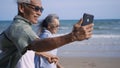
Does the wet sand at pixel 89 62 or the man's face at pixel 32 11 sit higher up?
the man's face at pixel 32 11

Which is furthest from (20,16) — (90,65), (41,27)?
(90,65)

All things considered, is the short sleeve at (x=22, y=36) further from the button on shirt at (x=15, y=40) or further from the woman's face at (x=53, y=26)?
the woman's face at (x=53, y=26)

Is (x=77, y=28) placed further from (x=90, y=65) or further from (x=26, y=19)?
(x=90, y=65)

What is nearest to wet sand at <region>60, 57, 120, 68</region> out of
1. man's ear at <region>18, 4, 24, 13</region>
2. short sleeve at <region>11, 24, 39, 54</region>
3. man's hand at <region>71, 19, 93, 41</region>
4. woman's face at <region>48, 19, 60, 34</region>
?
woman's face at <region>48, 19, 60, 34</region>

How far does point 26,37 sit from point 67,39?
1.10 feet

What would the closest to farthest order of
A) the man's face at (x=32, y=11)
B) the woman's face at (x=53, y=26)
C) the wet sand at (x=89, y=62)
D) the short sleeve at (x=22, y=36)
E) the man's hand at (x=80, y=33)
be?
1. the man's hand at (x=80, y=33)
2. the short sleeve at (x=22, y=36)
3. the man's face at (x=32, y=11)
4. the woman's face at (x=53, y=26)
5. the wet sand at (x=89, y=62)

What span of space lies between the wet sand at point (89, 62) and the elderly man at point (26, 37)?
999 centimetres

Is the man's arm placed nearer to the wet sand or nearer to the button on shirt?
the button on shirt

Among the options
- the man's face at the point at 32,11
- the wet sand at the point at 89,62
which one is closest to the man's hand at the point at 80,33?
the man's face at the point at 32,11

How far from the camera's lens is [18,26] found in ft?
10.1

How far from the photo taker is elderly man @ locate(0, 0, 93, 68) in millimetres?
2848

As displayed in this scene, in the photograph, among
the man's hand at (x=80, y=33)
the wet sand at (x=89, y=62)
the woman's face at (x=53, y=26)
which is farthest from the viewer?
the wet sand at (x=89, y=62)

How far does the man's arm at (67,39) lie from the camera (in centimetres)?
283

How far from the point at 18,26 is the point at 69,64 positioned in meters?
11.1
